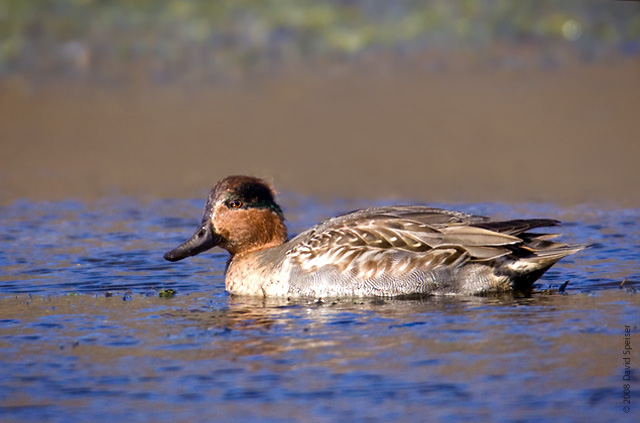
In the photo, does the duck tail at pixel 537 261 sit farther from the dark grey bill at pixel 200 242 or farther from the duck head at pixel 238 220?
the dark grey bill at pixel 200 242

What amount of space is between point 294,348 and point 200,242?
2.59 m

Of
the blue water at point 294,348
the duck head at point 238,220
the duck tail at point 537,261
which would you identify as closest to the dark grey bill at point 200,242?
the duck head at point 238,220

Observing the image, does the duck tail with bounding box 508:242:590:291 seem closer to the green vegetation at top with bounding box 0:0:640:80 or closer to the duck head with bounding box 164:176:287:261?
the duck head with bounding box 164:176:287:261

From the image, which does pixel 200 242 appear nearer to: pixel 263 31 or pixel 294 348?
pixel 294 348

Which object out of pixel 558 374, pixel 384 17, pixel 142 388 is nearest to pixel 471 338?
pixel 558 374

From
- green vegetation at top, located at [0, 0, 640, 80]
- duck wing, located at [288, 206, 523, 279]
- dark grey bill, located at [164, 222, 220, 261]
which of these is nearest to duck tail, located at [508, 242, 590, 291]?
duck wing, located at [288, 206, 523, 279]

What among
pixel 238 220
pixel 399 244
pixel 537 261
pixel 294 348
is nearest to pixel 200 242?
pixel 238 220

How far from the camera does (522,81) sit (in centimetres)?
1927

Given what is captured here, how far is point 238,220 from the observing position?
10.5m

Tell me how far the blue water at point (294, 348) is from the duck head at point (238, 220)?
0.42 meters

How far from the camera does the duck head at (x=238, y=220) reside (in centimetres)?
1039

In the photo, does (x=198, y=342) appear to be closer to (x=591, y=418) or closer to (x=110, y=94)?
(x=591, y=418)

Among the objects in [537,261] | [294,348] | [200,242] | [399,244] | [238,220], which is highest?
[238,220]

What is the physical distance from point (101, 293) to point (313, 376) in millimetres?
3250
